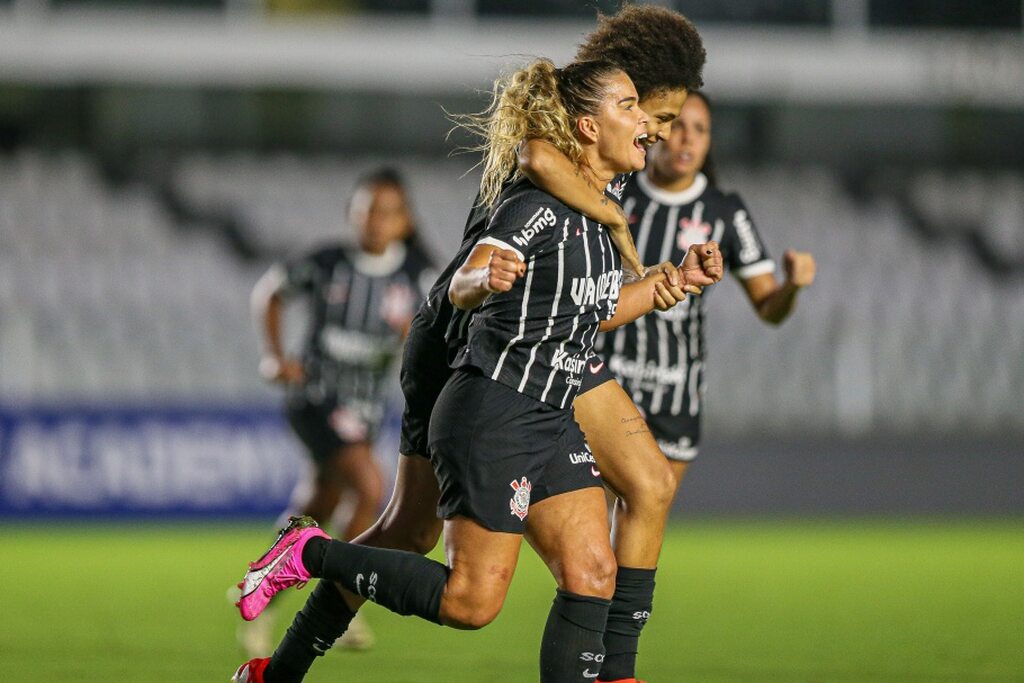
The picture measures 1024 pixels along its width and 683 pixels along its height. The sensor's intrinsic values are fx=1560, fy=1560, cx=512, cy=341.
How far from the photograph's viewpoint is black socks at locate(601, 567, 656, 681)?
5.05 m

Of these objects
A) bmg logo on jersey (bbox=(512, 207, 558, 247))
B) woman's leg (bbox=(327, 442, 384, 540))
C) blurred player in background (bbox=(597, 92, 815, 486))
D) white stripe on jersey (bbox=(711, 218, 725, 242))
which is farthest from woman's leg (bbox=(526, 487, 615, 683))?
woman's leg (bbox=(327, 442, 384, 540))

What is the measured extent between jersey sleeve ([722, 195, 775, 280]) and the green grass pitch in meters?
1.60

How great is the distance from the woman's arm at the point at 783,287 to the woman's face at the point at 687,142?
1.69ft

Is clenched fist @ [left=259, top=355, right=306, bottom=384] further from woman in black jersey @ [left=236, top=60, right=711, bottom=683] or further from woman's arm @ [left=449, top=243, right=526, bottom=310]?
woman's arm @ [left=449, top=243, right=526, bottom=310]

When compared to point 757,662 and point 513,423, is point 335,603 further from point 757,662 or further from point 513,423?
point 757,662

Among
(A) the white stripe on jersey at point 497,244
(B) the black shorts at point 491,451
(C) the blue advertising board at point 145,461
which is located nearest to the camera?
(A) the white stripe on jersey at point 497,244

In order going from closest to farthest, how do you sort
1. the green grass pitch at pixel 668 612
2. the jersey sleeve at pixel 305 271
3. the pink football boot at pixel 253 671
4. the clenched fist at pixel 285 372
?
1. the pink football boot at pixel 253 671
2. the green grass pitch at pixel 668 612
3. the clenched fist at pixel 285 372
4. the jersey sleeve at pixel 305 271

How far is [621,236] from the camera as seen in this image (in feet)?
15.3

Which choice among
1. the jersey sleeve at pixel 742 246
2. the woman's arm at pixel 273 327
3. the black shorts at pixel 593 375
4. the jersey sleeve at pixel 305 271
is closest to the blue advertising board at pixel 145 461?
the woman's arm at pixel 273 327

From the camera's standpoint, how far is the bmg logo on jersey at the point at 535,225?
4.34 metres

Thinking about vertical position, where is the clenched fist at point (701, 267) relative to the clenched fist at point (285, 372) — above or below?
above

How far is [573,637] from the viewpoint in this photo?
4.54 meters

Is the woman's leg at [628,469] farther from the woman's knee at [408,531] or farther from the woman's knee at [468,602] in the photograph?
the woman's knee at [468,602]

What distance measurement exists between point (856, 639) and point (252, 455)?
6.67 m
